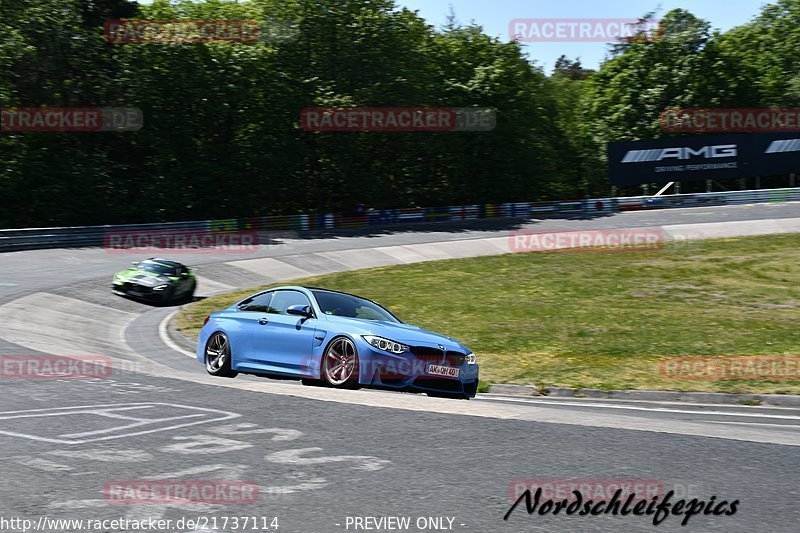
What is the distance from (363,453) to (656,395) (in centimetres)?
712

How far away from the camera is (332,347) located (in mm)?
11961

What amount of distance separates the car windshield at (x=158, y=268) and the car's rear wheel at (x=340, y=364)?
16.6m

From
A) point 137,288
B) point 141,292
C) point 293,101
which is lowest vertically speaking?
point 141,292

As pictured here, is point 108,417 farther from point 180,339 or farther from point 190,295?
point 190,295

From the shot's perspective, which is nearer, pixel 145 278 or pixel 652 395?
pixel 652 395

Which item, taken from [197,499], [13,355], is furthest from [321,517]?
[13,355]

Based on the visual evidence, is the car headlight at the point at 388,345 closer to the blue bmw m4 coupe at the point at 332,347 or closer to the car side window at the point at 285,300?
the blue bmw m4 coupe at the point at 332,347

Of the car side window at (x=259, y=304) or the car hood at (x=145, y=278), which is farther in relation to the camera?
the car hood at (x=145, y=278)

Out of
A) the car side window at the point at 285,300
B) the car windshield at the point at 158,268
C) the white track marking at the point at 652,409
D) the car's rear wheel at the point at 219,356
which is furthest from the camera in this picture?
the car windshield at the point at 158,268

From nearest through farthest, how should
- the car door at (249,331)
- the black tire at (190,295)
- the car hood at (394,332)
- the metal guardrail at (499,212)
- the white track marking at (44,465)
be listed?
the white track marking at (44,465)
the car hood at (394,332)
the car door at (249,331)
the black tire at (190,295)
the metal guardrail at (499,212)

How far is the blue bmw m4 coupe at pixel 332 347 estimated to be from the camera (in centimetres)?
1143

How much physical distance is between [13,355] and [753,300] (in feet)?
65.9

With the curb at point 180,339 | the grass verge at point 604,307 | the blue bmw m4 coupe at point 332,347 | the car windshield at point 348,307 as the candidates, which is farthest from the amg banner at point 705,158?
the blue bmw m4 coupe at point 332,347

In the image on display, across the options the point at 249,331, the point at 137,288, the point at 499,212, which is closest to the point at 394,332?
the point at 249,331
